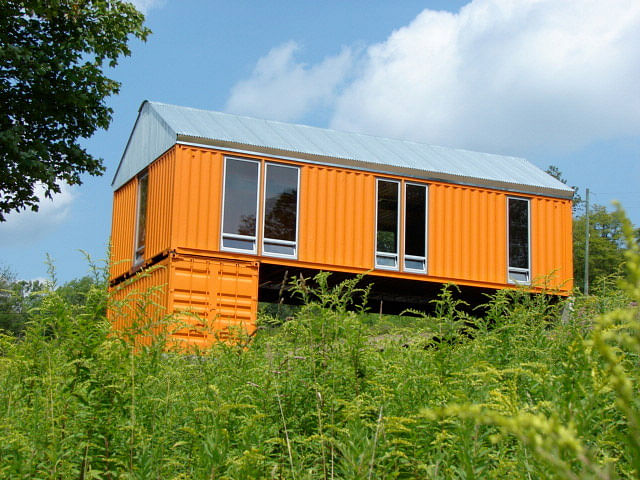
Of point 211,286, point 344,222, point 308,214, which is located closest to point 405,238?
point 344,222

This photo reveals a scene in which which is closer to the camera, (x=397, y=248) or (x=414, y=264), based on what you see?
(x=397, y=248)

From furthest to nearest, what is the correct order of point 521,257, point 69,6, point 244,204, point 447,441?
point 521,257
point 69,6
point 244,204
point 447,441

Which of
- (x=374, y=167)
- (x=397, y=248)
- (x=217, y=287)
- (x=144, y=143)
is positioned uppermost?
(x=144, y=143)

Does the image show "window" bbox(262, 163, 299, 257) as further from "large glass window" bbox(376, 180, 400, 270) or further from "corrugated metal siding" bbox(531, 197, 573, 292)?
"corrugated metal siding" bbox(531, 197, 573, 292)

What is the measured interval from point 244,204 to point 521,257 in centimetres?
730

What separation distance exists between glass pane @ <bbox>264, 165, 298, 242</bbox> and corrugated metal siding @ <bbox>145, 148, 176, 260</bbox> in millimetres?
2105

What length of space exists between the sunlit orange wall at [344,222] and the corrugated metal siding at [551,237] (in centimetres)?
3

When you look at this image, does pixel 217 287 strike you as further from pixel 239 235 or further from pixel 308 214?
pixel 308 214

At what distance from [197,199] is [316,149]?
3097 millimetres

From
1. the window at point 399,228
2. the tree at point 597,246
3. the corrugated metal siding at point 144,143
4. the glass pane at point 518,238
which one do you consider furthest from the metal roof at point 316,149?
the tree at point 597,246

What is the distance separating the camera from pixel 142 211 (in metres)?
17.7

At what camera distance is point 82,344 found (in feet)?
12.2

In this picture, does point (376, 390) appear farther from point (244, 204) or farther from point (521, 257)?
point (521, 257)

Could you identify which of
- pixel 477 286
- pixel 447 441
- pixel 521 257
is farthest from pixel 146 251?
pixel 447 441
